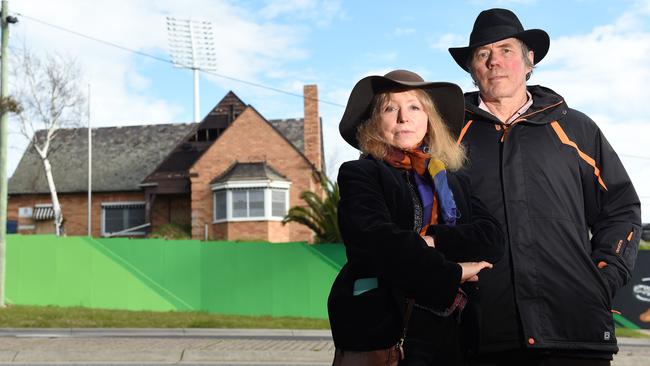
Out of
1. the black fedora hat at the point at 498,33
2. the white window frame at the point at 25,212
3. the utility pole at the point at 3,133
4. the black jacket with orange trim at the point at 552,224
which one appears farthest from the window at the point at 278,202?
the black jacket with orange trim at the point at 552,224

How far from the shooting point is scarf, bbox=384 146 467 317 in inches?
97.8

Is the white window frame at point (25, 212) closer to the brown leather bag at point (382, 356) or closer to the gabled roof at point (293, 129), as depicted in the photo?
the gabled roof at point (293, 129)

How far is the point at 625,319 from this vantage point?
61.5 ft

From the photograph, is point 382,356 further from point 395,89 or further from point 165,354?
point 165,354

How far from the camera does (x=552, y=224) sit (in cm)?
284

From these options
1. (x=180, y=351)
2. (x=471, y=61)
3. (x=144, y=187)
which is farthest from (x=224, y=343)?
(x=144, y=187)

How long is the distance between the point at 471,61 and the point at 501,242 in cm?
94

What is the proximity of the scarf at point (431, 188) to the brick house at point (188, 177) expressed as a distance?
31792 mm

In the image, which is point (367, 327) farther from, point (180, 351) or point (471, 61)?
point (180, 351)

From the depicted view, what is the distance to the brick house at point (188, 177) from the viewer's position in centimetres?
3497

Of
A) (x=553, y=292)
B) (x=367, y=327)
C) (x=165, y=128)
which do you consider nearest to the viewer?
(x=367, y=327)

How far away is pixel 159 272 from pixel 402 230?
19.9 meters

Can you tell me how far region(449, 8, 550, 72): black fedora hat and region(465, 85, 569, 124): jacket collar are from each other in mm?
206

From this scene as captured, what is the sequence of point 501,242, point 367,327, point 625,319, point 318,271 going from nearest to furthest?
point 367,327 → point 501,242 → point 625,319 → point 318,271
